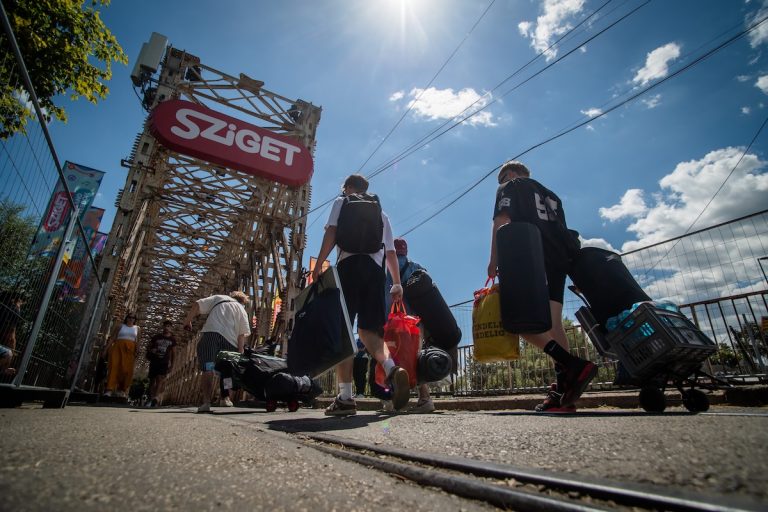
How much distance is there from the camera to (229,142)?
883 centimetres

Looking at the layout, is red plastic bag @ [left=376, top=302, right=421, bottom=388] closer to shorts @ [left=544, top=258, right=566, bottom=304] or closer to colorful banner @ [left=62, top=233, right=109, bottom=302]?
shorts @ [left=544, top=258, right=566, bottom=304]

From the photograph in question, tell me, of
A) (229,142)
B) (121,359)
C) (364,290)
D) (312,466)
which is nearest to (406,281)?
(364,290)

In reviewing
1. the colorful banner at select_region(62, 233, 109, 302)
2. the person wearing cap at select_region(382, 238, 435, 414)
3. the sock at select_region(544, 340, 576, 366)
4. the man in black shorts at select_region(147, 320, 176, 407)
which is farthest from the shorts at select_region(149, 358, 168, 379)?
the sock at select_region(544, 340, 576, 366)

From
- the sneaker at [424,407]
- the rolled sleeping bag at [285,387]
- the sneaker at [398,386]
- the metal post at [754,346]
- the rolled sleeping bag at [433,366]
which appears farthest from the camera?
the metal post at [754,346]

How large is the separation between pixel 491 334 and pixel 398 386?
35.3 inches

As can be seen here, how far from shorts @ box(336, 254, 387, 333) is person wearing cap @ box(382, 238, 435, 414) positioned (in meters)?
0.92

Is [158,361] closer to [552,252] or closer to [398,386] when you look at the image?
[398,386]

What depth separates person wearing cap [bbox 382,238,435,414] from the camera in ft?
11.2

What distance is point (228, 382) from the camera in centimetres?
507

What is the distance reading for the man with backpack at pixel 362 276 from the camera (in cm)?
301

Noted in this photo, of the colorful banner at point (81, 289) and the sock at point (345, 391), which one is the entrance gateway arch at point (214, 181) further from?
the sock at point (345, 391)

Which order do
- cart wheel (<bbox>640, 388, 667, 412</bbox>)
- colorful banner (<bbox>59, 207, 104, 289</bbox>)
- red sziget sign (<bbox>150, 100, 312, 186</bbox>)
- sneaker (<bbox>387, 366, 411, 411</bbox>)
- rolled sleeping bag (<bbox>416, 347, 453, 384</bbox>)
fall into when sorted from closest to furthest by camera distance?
cart wheel (<bbox>640, 388, 667, 412</bbox>) → sneaker (<bbox>387, 366, 411, 411</bbox>) → rolled sleeping bag (<bbox>416, 347, 453, 384</bbox>) → colorful banner (<bbox>59, 207, 104, 289</bbox>) → red sziget sign (<bbox>150, 100, 312, 186</bbox>)

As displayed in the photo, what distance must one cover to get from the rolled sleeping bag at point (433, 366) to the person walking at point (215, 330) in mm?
2891

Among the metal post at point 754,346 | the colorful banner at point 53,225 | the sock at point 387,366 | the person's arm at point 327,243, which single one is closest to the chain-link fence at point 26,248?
the colorful banner at point 53,225
